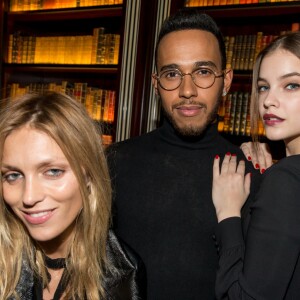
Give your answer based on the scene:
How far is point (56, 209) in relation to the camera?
126 cm

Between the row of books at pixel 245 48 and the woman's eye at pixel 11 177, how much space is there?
2018 millimetres

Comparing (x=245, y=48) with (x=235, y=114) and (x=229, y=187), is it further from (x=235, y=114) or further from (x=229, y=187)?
(x=229, y=187)

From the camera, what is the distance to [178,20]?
1.82 metres

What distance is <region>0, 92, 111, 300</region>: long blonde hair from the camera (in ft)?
4.24

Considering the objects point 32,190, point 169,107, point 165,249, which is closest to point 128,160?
point 169,107

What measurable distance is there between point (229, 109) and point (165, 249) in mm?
1594

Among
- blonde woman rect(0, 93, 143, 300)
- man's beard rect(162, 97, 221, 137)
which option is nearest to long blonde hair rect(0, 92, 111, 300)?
blonde woman rect(0, 93, 143, 300)

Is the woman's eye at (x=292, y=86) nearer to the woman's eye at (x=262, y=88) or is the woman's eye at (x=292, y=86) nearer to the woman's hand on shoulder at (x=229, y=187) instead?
the woman's eye at (x=262, y=88)

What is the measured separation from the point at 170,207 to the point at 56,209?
54 centimetres

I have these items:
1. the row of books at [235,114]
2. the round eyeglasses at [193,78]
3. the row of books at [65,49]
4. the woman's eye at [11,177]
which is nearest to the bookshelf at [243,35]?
the row of books at [235,114]

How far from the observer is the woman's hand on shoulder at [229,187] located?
1.50 meters

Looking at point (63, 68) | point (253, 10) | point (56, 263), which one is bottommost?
point (56, 263)

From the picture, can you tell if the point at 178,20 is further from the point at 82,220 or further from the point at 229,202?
the point at 82,220

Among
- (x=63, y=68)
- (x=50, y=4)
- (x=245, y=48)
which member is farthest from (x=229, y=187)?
(x=50, y=4)
